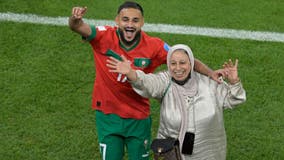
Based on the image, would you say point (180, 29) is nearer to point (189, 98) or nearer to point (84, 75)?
point (84, 75)

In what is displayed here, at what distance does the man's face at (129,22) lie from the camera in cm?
465

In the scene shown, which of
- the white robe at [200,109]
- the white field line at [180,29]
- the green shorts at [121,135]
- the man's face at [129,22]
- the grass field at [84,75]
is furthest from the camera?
the white field line at [180,29]

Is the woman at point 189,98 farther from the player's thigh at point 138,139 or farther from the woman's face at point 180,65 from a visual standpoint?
the player's thigh at point 138,139

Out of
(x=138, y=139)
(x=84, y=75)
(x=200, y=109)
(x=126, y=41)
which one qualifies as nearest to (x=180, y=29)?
(x=84, y=75)

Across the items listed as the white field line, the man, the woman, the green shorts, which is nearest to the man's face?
the man

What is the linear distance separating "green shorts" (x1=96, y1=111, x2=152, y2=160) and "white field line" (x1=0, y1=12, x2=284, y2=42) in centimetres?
332

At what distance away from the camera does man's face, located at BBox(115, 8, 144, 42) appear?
4648 millimetres

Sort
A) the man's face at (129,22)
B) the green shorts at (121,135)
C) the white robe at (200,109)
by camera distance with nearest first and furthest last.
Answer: the white robe at (200,109)
the man's face at (129,22)
the green shorts at (121,135)

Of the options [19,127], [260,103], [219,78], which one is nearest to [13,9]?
[19,127]

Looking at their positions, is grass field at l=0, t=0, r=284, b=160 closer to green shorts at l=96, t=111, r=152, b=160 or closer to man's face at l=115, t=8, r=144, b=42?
green shorts at l=96, t=111, r=152, b=160

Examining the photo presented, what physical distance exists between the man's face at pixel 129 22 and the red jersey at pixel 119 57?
0.09 meters

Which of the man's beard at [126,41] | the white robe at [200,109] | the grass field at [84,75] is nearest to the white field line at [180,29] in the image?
the grass field at [84,75]

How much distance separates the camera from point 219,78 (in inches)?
175

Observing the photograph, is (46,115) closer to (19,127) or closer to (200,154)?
(19,127)
